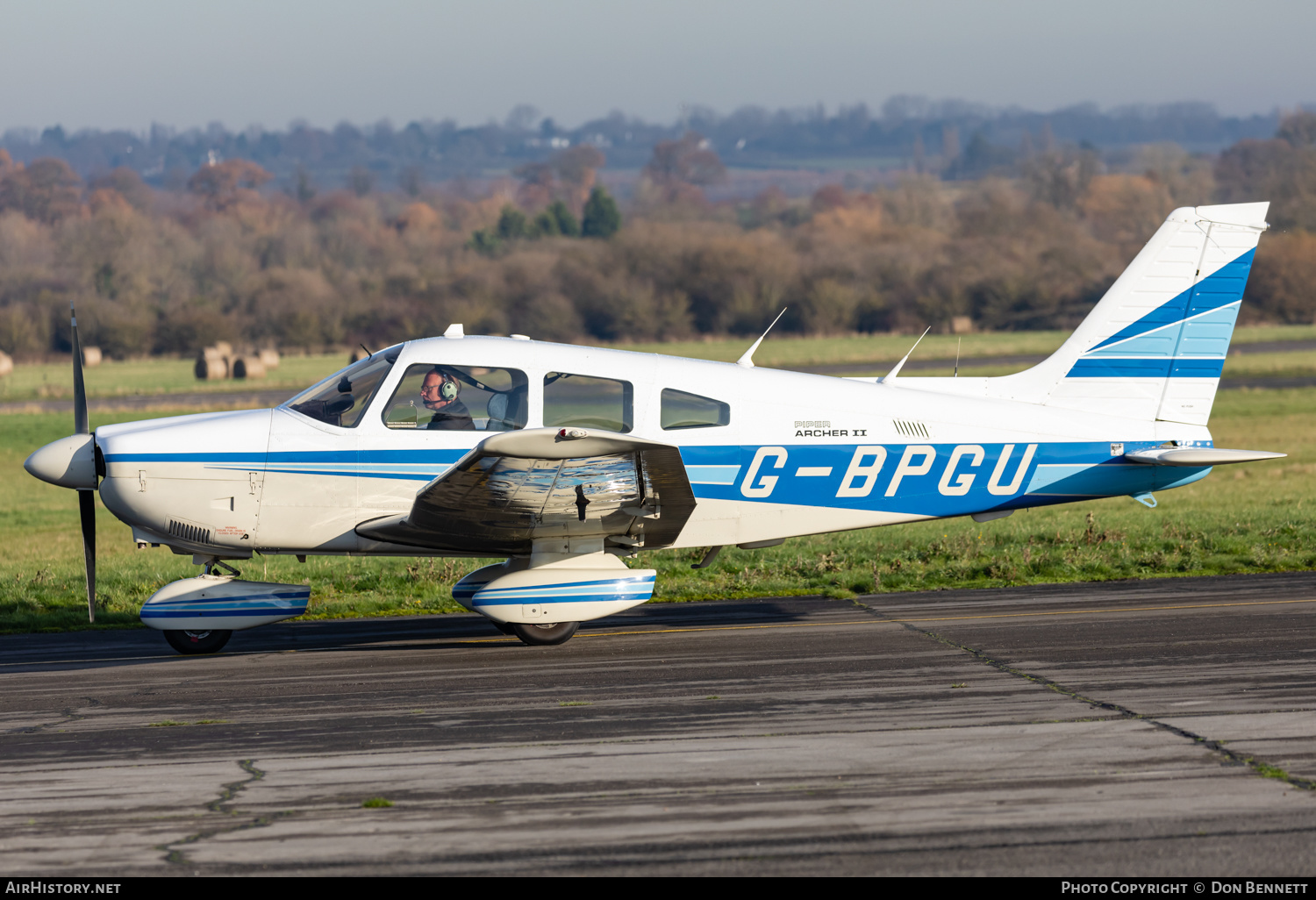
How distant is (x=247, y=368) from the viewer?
4884cm

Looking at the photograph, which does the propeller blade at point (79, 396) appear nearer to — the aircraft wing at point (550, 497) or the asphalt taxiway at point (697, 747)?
the asphalt taxiway at point (697, 747)

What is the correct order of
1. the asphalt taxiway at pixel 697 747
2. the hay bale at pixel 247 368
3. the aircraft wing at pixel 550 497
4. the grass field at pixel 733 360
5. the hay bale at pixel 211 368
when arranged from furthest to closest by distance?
the hay bale at pixel 247 368 → the hay bale at pixel 211 368 → the grass field at pixel 733 360 → the aircraft wing at pixel 550 497 → the asphalt taxiway at pixel 697 747

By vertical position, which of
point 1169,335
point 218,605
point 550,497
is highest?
point 1169,335

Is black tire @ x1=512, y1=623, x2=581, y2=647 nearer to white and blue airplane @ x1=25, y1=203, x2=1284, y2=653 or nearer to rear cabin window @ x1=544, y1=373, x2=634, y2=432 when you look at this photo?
white and blue airplane @ x1=25, y1=203, x2=1284, y2=653

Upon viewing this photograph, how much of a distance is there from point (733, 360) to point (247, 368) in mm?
18983

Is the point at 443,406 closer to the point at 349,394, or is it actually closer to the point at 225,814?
the point at 349,394

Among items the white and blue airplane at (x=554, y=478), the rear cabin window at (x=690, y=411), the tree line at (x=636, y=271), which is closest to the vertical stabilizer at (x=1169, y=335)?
the white and blue airplane at (x=554, y=478)

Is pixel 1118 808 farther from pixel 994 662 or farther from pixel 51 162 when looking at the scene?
pixel 51 162

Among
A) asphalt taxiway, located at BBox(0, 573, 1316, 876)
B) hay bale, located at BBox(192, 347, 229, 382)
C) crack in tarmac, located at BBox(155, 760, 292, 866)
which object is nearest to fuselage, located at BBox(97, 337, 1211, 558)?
asphalt taxiway, located at BBox(0, 573, 1316, 876)

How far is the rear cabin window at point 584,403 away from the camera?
936 cm

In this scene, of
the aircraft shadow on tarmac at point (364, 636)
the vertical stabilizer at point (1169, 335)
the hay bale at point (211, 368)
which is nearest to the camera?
the aircraft shadow on tarmac at point (364, 636)

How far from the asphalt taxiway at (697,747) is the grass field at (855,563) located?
132cm

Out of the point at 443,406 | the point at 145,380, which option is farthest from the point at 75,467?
the point at 145,380
